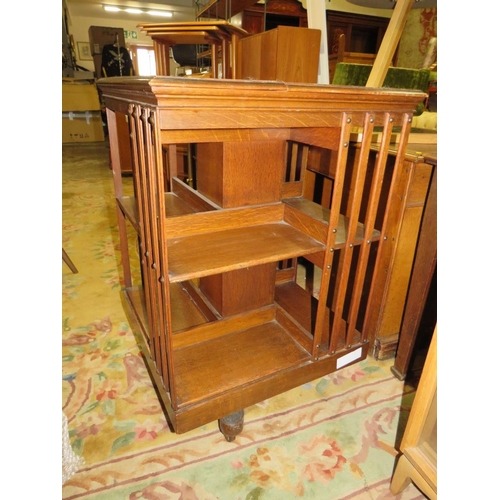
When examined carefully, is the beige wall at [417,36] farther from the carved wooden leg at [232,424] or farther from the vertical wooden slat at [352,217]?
the carved wooden leg at [232,424]

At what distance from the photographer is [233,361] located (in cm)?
128

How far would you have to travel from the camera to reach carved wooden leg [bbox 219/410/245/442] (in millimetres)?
1235

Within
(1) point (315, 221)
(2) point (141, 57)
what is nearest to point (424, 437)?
(1) point (315, 221)

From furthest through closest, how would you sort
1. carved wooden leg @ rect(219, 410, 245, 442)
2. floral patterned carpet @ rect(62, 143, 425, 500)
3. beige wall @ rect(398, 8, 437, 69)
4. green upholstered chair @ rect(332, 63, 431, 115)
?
beige wall @ rect(398, 8, 437, 69), green upholstered chair @ rect(332, 63, 431, 115), carved wooden leg @ rect(219, 410, 245, 442), floral patterned carpet @ rect(62, 143, 425, 500)

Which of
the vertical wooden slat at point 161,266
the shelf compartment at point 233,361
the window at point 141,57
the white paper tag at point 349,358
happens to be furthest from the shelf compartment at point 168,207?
the window at point 141,57

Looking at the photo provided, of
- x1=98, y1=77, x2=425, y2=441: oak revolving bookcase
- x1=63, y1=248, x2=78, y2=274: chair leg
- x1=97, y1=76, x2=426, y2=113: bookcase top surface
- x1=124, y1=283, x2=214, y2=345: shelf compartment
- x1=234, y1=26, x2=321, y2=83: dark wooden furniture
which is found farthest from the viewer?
x1=63, y1=248, x2=78, y2=274: chair leg

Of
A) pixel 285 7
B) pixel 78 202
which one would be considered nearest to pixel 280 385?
pixel 78 202

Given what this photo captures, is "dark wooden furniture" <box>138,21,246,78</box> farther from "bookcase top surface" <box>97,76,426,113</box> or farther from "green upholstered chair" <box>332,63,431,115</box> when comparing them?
"green upholstered chair" <box>332,63,431,115</box>

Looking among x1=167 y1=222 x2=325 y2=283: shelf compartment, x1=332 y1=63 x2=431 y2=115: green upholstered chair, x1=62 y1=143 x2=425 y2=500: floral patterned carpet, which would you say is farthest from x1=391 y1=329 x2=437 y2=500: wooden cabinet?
x1=332 y1=63 x2=431 y2=115: green upholstered chair

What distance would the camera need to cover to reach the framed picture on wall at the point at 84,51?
8586mm

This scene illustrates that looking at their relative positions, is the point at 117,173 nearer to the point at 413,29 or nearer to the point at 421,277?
the point at 421,277

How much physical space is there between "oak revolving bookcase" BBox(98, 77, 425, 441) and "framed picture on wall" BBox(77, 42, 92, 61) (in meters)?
8.91

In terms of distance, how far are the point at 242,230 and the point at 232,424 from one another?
0.66 metres

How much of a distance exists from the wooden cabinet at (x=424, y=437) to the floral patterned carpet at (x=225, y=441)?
0.17 m
